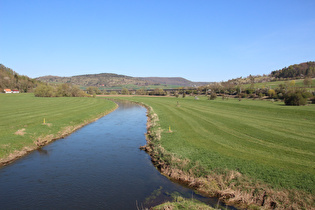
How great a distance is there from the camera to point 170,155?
15.3 m

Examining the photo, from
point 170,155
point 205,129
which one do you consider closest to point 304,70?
point 205,129

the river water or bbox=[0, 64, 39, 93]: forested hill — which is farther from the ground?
bbox=[0, 64, 39, 93]: forested hill

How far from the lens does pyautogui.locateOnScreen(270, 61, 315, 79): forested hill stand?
445 feet

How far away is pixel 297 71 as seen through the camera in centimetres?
14638

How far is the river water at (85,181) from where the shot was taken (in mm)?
10398

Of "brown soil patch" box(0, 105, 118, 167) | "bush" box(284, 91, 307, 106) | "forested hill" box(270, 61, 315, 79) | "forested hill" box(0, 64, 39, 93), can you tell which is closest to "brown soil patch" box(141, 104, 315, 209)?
"brown soil patch" box(0, 105, 118, 167)

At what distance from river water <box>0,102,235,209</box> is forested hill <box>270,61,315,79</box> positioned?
491 ft

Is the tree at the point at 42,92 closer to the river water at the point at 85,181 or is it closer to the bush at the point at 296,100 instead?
the river water at the point at 85,181

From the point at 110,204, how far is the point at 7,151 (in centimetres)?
1190

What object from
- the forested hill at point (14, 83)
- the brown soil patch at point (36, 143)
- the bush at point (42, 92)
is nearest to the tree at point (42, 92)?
the bush at point (42, 92)

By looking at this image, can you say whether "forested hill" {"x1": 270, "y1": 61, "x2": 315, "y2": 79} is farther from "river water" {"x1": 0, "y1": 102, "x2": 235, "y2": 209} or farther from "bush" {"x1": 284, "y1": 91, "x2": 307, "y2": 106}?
"river water" {"x1": 0, "y1": 102, "x2": 235, "y2": 209}

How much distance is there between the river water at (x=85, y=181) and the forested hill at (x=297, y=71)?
491 feet

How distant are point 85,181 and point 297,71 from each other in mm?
170782

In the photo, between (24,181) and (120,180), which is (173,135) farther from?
(24,181)
